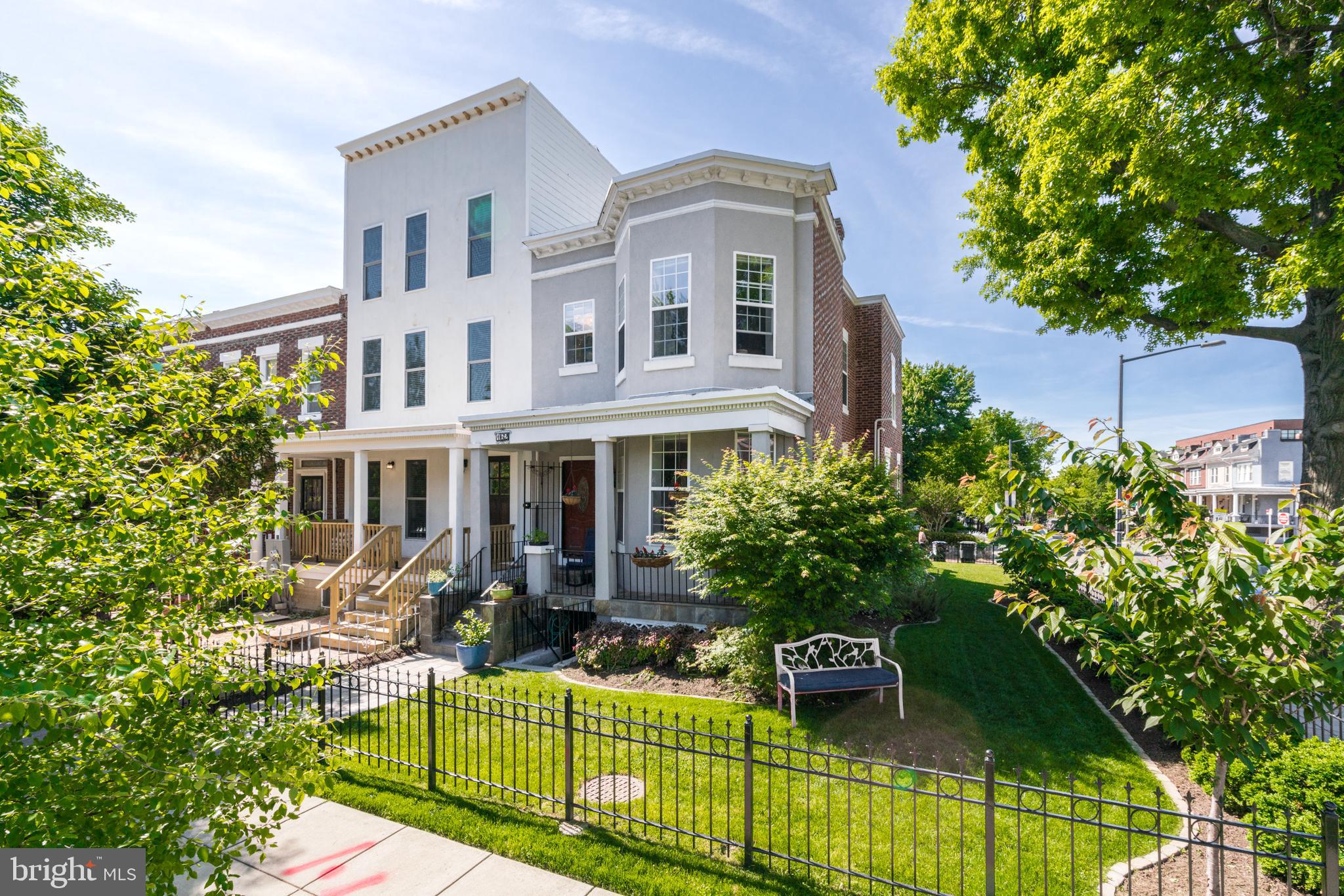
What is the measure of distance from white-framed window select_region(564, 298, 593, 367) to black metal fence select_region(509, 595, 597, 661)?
578 centimetres

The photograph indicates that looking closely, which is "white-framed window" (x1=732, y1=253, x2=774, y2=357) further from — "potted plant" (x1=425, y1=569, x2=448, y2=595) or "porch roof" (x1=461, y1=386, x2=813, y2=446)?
"potted plant" (x1=425, y1=569, x2=448, y2=595)

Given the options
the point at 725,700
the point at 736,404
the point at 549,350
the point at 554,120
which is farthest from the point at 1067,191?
the point at 554,120

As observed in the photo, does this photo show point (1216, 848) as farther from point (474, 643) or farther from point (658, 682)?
point (474, 643)

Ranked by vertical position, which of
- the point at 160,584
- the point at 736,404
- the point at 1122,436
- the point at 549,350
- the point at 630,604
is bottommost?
the point at 630,604

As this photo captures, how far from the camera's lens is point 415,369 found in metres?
17.0

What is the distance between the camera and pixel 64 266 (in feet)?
11.2

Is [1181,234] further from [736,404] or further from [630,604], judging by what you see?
[630,604]

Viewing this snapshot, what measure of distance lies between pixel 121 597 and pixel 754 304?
36.0 ft

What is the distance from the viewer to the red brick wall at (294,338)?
18.1 metres

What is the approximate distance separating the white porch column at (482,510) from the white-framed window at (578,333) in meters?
3.15

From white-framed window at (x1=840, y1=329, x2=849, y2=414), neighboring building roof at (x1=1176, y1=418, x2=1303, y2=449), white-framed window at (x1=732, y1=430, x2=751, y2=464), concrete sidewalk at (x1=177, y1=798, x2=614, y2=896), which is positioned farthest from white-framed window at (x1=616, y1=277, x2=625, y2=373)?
neighboring building roof at (x1=1176, y1=418, x2=1303, y2=449)

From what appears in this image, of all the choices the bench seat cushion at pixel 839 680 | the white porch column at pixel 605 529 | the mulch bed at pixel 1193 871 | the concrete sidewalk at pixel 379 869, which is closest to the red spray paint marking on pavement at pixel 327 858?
the concrete sidewalk at pixel 379 869

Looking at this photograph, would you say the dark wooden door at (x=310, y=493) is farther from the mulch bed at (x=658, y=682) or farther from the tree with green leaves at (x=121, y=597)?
the tree with green leaves at (x=121, y=597)

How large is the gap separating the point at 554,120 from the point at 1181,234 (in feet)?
47.4
